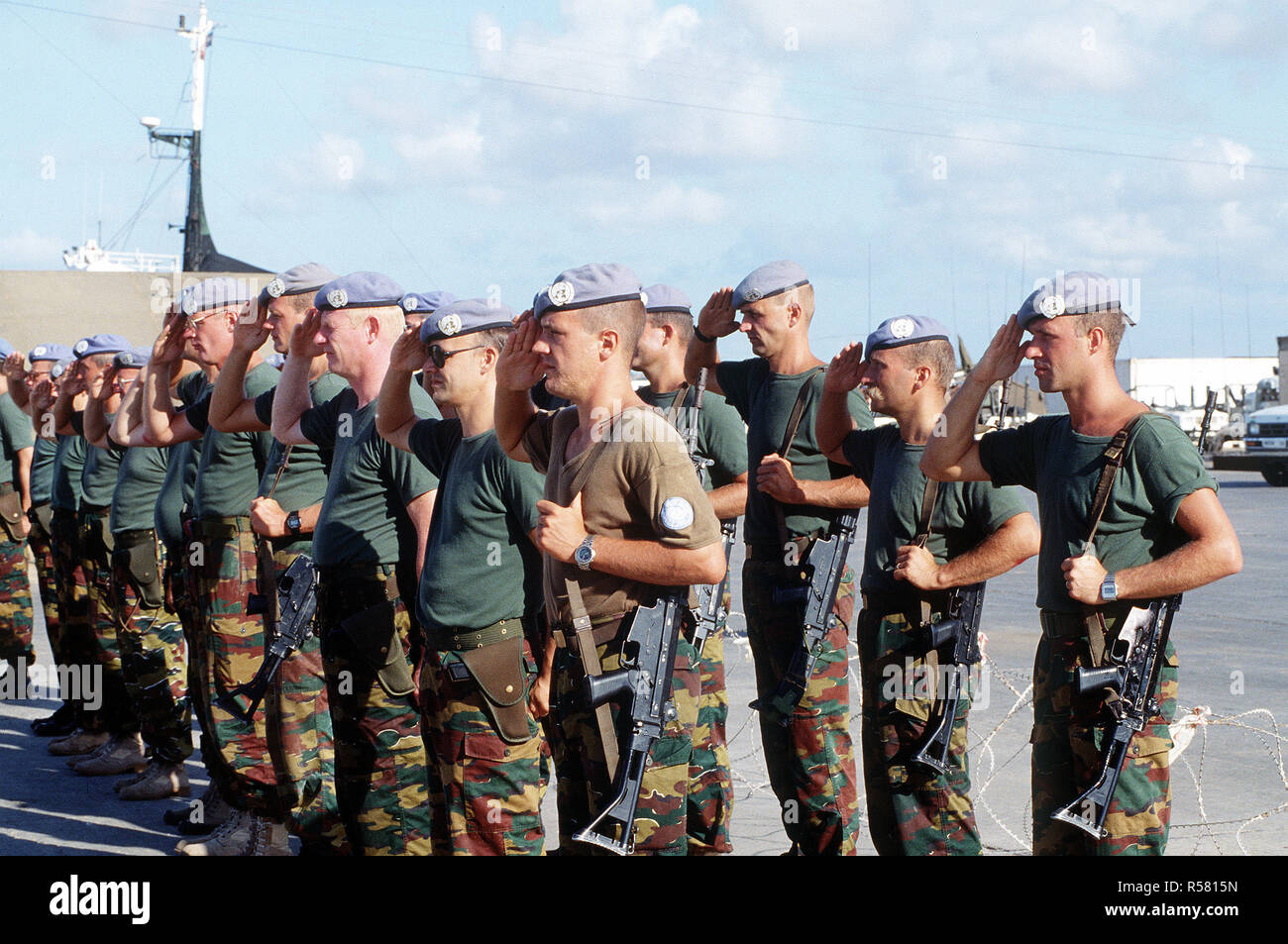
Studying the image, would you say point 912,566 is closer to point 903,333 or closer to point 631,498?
point 903,333

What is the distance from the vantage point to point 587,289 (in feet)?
12.4

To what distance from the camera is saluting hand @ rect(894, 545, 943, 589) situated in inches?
185

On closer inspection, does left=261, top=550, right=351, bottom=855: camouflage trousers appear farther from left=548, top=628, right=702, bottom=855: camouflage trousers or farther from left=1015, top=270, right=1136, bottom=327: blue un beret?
left=1015, top=270, right=1136, bottom=327: blue un beret

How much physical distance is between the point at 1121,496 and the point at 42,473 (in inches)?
345

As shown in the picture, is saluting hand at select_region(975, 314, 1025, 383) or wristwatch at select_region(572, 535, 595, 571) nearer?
wristwatch at select_region(572, 535, 595, 571)

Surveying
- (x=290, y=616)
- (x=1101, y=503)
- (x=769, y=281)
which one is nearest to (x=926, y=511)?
(x=1101, y=503)

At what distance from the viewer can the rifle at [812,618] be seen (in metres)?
5.24

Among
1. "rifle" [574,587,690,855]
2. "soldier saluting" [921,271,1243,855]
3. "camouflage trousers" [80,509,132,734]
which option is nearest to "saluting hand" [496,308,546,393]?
"rifle" [574,587,690,855]

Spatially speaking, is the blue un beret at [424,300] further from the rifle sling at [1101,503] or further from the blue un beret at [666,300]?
the rifle sling at [1101,503]

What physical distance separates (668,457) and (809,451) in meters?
2.09

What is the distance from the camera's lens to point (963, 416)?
4469 mm

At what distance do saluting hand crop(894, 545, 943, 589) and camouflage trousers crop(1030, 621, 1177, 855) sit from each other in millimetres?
635

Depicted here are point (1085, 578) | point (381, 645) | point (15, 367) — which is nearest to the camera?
point (1085, 578)
